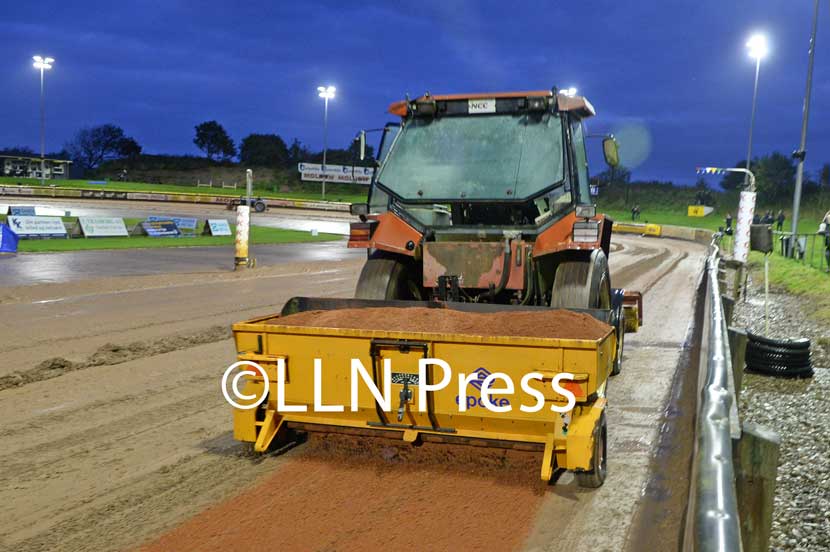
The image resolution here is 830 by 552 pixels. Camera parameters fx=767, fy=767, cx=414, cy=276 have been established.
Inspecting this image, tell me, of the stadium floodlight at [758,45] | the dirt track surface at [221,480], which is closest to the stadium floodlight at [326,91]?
the stadium floodlight at [758,45]

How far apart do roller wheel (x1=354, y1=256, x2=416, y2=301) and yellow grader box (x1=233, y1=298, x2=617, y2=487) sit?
1.69 m

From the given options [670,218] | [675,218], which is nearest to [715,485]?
[670,218]

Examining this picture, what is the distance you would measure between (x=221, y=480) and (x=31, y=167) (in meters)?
90.0

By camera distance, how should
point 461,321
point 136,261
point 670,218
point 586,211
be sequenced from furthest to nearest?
point 670,218 < point 136,261 < point 586,211 < point 461,321

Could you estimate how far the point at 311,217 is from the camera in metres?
52.3

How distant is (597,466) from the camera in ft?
15.9

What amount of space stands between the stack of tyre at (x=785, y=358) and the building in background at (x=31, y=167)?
84.3 m

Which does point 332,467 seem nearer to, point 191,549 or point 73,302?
point 191,549

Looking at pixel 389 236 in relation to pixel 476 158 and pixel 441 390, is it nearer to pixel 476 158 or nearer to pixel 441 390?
pixel 476 158

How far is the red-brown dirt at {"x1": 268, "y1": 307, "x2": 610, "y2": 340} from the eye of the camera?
5.00 metres

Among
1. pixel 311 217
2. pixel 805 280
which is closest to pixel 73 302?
pixel 805 280

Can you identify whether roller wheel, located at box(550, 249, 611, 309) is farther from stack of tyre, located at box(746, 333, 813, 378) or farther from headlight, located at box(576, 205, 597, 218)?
stack of tyre, located at box(746, 333, 813, 378)

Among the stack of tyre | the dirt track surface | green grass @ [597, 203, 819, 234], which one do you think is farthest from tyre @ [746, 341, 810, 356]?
green grass @ [597, 203, 819, 234]

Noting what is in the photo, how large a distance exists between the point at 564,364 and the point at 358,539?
154 cm
